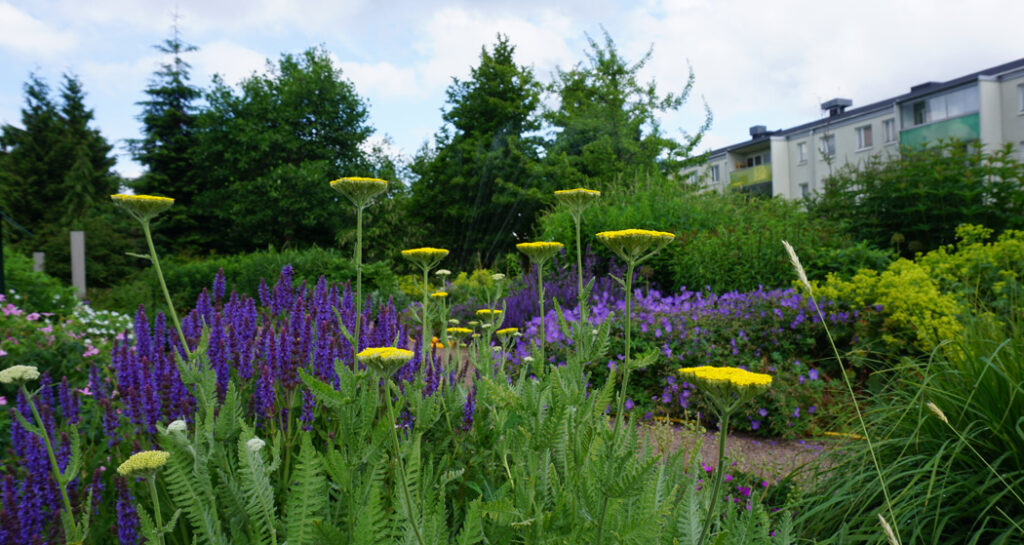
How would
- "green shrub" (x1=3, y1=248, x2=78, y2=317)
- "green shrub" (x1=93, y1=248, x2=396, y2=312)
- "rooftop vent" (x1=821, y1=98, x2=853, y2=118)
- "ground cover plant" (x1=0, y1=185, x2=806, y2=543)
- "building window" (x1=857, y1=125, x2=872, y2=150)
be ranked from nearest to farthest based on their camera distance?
1. "ground cover plant" (x1=0, y1=185, x2=806, y2=543)
2. "green shrub" (x1=3, y1=248, x2=78, y2=317)
3. "green shrub" (x1=93, y1=248, x2=396, y2=312)
4. "building window" (x1=857, y1=125, x2=872, y2=150)
5. "rooftop vent" (x1=821, y1=98, x2=853, y2=118)

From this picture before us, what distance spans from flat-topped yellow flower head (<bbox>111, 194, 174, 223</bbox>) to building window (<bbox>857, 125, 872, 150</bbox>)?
38.0 meters

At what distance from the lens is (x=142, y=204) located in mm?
1508

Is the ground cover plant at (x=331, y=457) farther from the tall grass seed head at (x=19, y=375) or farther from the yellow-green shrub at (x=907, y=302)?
the yellow-green shrub at (x=907, y=302)

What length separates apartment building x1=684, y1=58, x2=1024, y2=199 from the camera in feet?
86.6

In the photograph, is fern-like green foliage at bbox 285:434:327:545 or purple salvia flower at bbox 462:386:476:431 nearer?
fern-like green foliage at bbox 285:434:327:545

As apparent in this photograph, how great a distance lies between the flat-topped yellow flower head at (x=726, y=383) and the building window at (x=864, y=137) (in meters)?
37.8

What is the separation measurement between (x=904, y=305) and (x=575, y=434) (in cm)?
429

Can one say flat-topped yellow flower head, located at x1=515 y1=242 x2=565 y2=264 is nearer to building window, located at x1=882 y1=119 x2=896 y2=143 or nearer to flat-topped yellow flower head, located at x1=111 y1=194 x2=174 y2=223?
flat-topped yellow flower head, located at x1=111 y1=194 x2=174 y2=223

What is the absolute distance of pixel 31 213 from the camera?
23.7 meters

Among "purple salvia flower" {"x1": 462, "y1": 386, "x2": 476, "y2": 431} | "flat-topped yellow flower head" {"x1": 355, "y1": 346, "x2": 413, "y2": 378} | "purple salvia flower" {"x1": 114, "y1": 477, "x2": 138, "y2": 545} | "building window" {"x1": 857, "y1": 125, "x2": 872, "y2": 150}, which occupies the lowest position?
"purple salvia flower" {"x1": 114, "y1": 477, "x2": 138, "y2": 545}

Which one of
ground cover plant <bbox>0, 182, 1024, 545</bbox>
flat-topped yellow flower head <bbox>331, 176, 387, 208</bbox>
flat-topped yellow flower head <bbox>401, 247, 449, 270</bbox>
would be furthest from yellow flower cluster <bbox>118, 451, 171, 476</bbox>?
flat-topped yellow flower head <bbox>401, 247, 449, 270</bbox>

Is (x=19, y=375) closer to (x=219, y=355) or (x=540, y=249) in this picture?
(x=219, y=355)

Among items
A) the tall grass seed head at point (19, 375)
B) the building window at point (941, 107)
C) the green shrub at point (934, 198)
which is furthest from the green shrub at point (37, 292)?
the building window at point (941, 107)

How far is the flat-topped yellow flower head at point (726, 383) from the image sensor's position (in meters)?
0.92
